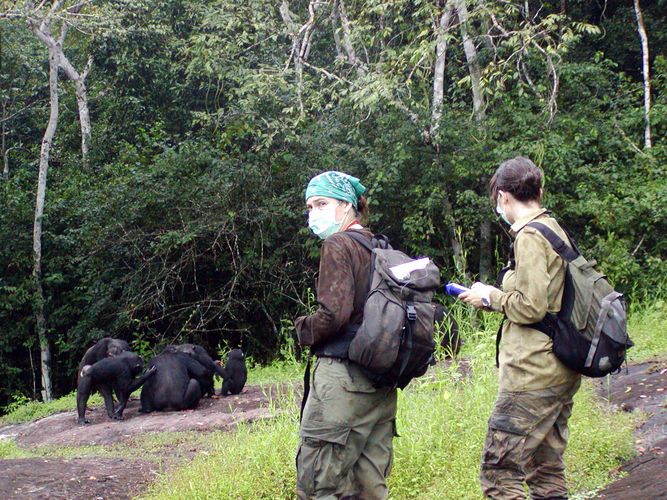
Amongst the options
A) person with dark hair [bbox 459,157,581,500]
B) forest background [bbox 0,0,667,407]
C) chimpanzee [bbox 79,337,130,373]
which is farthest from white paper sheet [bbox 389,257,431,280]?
forest background [bbox 0,0,667,407]

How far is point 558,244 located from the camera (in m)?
3.60

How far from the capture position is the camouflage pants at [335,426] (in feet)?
11.7

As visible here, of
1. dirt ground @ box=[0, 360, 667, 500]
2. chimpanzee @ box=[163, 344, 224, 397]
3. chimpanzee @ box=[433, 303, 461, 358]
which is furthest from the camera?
chimpanzee @ box=[163, 344, 224, 397]

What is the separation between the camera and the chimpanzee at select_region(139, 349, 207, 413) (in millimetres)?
10164

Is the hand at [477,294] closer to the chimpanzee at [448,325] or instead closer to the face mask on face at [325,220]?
the face mask on face at [325,220]

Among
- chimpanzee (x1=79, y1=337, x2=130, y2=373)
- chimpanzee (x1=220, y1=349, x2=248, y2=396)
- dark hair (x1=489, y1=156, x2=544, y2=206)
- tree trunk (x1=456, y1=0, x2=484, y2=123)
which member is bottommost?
chimpanzee (x1=220, y1=349, x2=248, y2=396)

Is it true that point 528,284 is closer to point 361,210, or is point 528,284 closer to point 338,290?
point 338,290

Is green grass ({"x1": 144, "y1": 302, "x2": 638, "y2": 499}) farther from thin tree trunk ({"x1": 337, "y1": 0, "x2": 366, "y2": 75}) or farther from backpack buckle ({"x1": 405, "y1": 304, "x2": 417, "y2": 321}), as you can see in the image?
thin tree trunk ({"x1": 337, "y1": 0, "x2": 366, "y2": 75})

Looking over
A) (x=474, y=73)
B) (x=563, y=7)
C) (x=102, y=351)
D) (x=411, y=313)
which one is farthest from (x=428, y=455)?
(x=563, y=7)

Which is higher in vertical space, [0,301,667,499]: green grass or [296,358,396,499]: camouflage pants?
[296,358,396,499]: camouflage pants

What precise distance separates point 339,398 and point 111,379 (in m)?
7.20

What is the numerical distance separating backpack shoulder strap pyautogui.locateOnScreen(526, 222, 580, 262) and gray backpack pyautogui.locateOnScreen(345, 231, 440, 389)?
0.48 metres

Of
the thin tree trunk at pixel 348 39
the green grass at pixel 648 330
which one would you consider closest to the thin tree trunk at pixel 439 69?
the thin tree trunk at pixel 348 39

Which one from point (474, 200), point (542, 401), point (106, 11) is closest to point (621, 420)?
point (542, 401)
